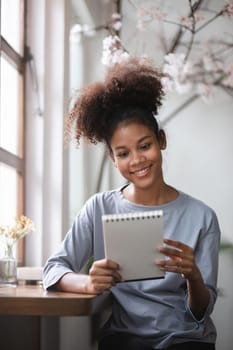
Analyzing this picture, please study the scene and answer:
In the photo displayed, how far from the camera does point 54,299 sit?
55.2 inches

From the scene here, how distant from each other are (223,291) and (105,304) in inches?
41.6

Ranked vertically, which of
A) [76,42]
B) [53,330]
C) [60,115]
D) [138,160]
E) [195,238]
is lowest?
[53,330]

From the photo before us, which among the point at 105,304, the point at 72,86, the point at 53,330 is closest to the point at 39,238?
the point at 53,330

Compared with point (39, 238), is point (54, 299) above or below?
below

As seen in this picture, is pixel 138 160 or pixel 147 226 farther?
pixel 138 160

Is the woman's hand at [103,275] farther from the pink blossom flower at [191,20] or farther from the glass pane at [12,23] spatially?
the pink blossom flower at [191,20]

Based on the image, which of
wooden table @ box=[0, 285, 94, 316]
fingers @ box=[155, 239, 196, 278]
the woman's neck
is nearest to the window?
the woman's neck

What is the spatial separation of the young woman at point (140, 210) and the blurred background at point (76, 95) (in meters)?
0.61

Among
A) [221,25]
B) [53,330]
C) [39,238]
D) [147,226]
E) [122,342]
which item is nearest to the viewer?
[147,226]

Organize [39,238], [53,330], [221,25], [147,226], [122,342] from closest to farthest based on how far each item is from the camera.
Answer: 1. [147,226]
2. [122,342]
3. [53,330]
4. [39,238]
5. [221,25]

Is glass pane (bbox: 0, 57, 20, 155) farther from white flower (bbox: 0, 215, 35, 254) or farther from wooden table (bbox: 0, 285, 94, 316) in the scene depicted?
wooden table (bbox: 0, 285, 94, 316)

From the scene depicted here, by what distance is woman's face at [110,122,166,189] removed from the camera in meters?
1.67

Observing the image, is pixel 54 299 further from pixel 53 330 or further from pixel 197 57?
pixel 197 57

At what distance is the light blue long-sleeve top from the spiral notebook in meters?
0.22
